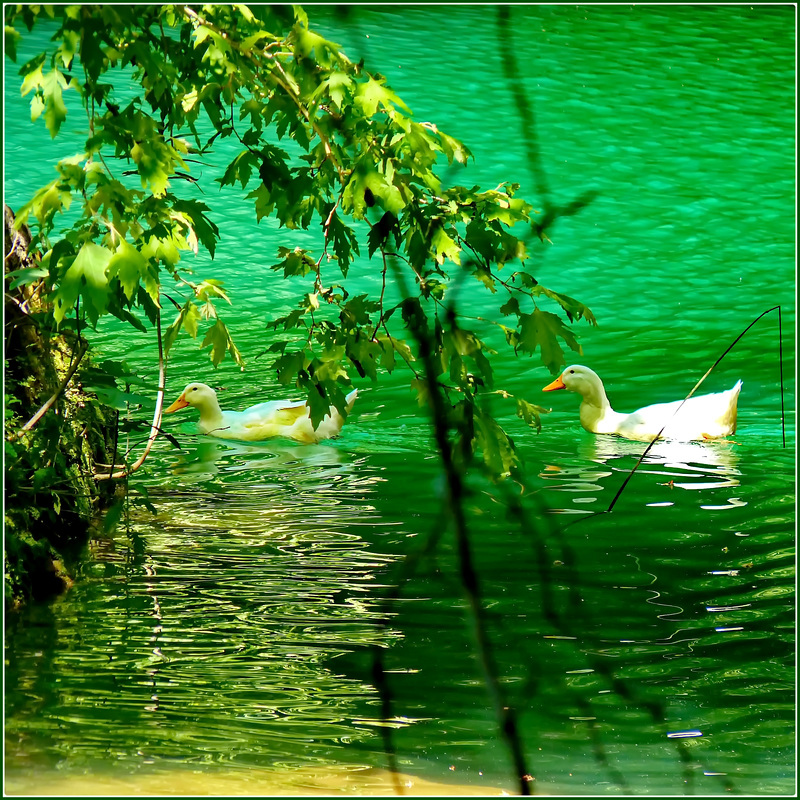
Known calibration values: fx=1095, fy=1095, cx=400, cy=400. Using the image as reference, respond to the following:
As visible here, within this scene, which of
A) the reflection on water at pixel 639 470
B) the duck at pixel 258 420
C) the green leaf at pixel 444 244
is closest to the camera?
the green leaf at pixel 444 244

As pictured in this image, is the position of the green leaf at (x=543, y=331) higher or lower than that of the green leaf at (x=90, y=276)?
lower

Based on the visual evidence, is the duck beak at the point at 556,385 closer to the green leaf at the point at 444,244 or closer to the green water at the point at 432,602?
the green water at the point at 432,602

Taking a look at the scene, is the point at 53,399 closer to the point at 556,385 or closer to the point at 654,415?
the point at 654,415

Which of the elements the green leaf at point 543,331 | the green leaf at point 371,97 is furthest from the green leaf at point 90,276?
the green leaf at point 543,331

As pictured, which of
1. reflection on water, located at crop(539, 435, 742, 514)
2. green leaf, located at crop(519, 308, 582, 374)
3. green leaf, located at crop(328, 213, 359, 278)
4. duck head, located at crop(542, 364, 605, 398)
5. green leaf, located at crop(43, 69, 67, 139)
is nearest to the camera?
green leaf, located at crop(43, 69, 67, 139)

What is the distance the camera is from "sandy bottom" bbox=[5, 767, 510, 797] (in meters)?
3.11

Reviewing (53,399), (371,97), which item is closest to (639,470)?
(53,399)

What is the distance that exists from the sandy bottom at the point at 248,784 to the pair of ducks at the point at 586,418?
5.02m

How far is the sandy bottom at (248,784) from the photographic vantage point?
311 centimetres

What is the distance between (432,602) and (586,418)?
4.25 meters

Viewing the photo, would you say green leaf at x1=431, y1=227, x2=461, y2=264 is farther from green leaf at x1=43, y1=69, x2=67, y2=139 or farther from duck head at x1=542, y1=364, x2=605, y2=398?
duck head at x1=542, y1=364, x2=605, y2=398

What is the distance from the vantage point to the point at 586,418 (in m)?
8.91

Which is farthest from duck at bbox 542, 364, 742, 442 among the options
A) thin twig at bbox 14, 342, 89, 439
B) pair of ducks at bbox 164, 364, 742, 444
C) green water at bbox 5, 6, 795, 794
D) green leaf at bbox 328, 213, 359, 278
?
thin twig at bbox 14, 342, 89, 439

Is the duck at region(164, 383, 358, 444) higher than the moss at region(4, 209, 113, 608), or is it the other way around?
the moss at region(4, 209, 113, 608)
